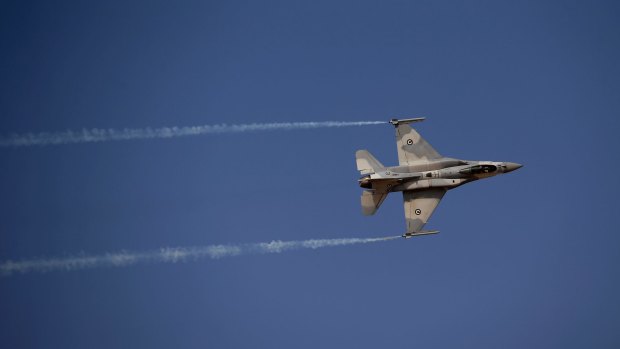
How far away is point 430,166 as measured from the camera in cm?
5753

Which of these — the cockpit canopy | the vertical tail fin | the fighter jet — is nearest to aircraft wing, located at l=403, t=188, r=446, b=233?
the fighter jet

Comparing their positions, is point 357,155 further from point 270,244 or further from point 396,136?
point 270,244

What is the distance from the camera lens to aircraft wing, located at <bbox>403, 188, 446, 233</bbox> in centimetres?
5806

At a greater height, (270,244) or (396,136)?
(396,136)

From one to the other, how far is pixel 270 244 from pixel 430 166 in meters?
9.88

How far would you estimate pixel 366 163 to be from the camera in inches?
2244

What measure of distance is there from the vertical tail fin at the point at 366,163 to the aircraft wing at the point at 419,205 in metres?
2.38

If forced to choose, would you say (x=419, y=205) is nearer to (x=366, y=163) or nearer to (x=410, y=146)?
(x=410, y=146)

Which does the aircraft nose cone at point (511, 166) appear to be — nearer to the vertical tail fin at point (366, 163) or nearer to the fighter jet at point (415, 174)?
the fighter jet at point (415, 174)

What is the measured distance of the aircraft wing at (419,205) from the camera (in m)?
58.1

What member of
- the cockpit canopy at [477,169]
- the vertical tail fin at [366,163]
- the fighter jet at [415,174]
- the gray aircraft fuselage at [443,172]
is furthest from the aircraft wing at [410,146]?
the cockpit canopy at [477,169]

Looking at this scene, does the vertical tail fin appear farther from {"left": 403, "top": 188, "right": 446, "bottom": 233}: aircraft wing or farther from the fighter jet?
{"left": 403, "top": 188, "right": 446, "bottom": 233}: aircraft wing

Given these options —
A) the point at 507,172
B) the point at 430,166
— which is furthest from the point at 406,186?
the point at 507,172

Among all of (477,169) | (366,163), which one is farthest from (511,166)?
(366,163)
